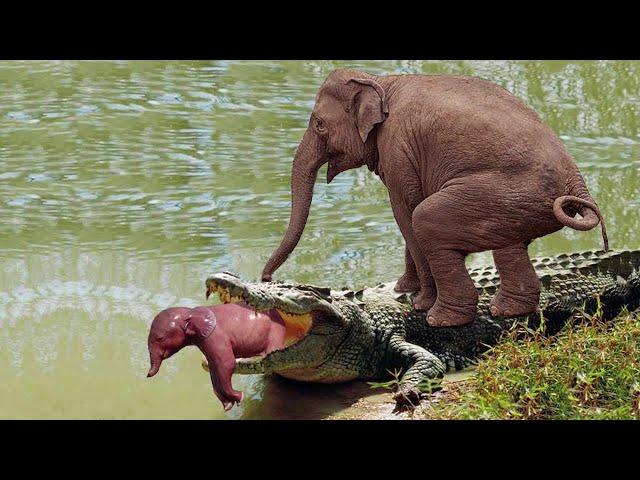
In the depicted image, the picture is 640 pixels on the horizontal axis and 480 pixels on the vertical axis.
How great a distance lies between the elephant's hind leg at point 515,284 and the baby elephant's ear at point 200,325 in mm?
1676

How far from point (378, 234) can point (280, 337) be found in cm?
359

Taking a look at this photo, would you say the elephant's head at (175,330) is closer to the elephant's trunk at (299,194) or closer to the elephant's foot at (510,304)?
the elephant's trunk at (299,194)

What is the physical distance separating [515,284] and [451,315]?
1.43 ft

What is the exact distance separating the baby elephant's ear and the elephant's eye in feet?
4.97

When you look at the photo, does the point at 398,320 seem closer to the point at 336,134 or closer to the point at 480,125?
the point at 336,134

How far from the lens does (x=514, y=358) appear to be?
22.7 ft

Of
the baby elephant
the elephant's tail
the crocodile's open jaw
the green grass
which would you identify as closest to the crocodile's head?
the crocodile's open jaw

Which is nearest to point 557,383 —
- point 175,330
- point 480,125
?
point 480,125

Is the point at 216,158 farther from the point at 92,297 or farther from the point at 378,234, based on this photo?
the point at 92,297

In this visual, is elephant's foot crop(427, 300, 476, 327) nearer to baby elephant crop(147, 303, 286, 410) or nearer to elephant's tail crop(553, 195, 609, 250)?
elephant's tail crop(553, 195, 609, 250)

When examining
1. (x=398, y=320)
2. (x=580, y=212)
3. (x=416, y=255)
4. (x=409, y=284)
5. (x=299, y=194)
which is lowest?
(x=398, y=320)

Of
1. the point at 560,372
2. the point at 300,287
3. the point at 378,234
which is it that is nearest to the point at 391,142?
the point at 300,287

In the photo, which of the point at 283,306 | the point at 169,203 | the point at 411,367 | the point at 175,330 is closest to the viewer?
the point at 175,330

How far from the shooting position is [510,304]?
7484 millimetres
